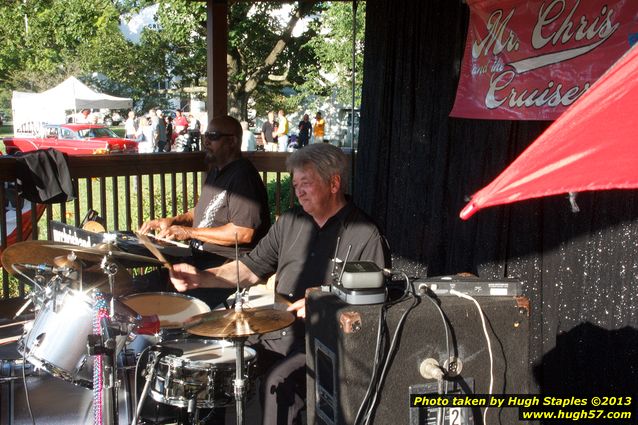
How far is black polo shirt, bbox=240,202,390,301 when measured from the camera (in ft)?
10.2

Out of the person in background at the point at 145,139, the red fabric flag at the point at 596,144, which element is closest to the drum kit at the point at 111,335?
the red fabric flag at the point at 596,144

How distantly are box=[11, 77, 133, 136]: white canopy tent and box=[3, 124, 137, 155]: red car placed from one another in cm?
728

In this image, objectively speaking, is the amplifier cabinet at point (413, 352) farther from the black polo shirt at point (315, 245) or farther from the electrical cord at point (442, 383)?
the black polo shirt at point (315, 245)

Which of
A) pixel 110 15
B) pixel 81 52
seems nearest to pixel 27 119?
pixel 81 52

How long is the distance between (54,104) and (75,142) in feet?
41.5

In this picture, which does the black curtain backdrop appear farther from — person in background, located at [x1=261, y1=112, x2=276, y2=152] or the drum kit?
person in background, located at [x1=261, y1=112, x2=276, y2=152]

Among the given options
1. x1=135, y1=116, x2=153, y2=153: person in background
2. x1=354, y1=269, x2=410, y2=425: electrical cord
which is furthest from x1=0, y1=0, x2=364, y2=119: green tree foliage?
x1=354, y1=269, x2=410, y2=425: electrical cord

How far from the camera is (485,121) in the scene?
13.1 feet

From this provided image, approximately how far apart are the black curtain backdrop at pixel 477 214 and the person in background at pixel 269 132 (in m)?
18.2

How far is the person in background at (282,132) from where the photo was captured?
2279cm

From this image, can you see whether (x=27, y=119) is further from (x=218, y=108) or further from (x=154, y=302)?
(x=154, y=302)

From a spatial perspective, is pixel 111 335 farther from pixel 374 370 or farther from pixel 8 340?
pixel 8 340

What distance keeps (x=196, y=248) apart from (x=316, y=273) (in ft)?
4.49

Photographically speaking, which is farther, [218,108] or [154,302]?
[218,108]
